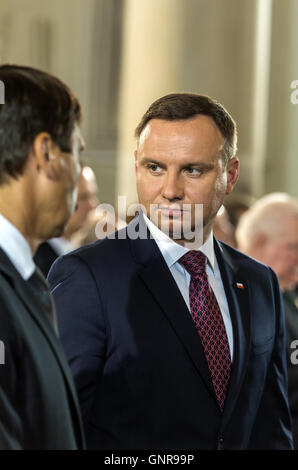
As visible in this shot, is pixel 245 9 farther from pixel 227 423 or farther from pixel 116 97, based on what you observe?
pixel 227 423

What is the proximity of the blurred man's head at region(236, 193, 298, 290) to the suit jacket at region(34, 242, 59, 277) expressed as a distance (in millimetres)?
1067

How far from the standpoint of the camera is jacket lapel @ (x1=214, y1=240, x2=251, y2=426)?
7.97 ft

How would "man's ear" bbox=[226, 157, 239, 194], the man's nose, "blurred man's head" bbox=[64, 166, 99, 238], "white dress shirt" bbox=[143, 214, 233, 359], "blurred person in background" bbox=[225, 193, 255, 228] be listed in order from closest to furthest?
the man's nose, "white dress shirt" bbox=[143, 214, 233, 359], "man's ear" bbox=[226, 157, 239, 194], "blurred man's head" bbox=[64, 166, 99, 238], "blurred person in background" bbox=[225, 193, 255, 228]

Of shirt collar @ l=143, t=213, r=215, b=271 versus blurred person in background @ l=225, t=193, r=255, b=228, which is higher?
shirt collar @ l=143, t=213, r=215, b=271

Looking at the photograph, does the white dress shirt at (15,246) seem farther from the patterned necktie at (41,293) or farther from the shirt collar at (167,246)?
the shirt collar at (167,246)

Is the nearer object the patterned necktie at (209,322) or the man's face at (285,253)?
the patterned necktie at (209,322)

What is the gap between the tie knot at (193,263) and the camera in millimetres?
2545

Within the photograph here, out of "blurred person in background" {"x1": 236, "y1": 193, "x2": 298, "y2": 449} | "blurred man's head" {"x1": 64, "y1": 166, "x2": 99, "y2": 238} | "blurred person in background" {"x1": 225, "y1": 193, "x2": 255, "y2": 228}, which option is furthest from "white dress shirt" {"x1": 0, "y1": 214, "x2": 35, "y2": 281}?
"blurred person in background" {"x1": 225, "y1": 193, "x2": 255, "y2": 228}

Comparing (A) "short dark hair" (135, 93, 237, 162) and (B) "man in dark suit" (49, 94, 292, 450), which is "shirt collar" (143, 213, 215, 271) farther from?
(A) "short dark hair" (135, 93, 237, 162)

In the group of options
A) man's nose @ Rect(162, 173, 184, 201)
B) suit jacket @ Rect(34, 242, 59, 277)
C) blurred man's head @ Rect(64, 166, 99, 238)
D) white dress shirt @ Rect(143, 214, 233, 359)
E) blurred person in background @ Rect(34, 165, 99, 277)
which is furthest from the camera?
blurred man's head @ Rect(64, 166, 99, 238)

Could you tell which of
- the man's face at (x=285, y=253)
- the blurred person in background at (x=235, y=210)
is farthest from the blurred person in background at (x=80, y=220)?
the blurred person in background at (x=235, y=210)

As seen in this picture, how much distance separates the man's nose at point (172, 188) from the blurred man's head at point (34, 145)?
0.62 m

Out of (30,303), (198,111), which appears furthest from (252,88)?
(30,303)

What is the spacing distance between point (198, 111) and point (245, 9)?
1099cm
